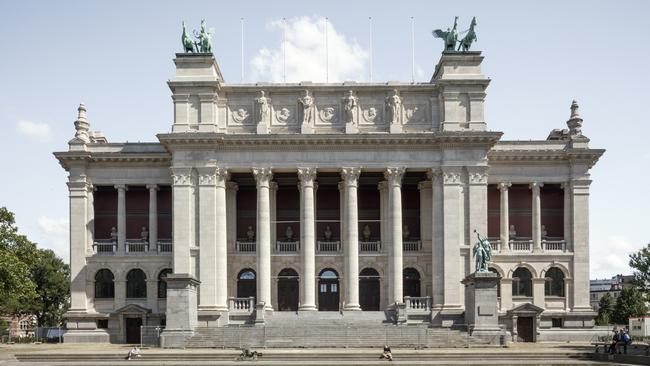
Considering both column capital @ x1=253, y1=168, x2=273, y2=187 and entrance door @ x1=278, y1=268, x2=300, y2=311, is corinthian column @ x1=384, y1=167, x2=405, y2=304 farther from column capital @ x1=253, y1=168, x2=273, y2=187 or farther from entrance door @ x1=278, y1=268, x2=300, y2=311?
column capital @ x1=253, y1=168, x2=273, y2=187

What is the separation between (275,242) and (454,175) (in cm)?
1697

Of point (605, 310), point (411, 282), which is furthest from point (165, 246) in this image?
point (605, 310)

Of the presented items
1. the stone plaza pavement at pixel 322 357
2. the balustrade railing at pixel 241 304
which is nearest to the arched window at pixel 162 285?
the balustrade railing at pixel 241 304

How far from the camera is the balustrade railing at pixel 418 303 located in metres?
69.6

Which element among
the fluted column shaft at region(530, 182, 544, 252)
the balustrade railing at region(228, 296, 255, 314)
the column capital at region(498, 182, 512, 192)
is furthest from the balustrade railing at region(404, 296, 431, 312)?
the balustrade railing at region(228, 296, 255, 314)

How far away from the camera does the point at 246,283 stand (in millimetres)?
73688

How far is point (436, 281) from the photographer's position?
2771 inches

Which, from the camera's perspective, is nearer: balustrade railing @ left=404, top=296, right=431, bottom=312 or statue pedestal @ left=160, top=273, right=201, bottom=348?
statue pedestal @ left=160, top=273, right=201, bottom=348

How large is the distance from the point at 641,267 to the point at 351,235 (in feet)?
121

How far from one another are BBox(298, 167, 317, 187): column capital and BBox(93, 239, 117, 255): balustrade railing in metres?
18.1

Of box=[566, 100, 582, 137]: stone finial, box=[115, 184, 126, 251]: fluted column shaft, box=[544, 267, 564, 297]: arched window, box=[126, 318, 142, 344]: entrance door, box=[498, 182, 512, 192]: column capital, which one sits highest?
box=[566, 100, 582, 137]: stone finial

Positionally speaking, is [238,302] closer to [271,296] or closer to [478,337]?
[271,296]

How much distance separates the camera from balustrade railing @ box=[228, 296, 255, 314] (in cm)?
7000

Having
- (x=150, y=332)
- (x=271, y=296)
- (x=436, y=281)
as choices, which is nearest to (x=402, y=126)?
(x=436, y=281)
